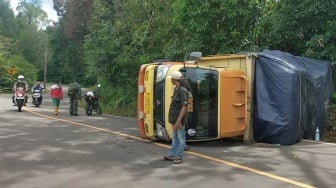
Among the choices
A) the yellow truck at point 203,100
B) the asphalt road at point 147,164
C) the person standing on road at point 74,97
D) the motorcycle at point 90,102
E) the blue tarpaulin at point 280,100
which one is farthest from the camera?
the motorcycle at point 90,102

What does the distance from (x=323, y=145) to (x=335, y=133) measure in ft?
10.8

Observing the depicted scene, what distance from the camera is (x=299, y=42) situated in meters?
17.8

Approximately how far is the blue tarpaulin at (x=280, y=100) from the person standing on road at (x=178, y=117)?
341cm

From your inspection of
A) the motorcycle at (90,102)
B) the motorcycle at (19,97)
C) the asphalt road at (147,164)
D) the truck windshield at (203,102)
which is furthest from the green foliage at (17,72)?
the truck windshield at (203,102)

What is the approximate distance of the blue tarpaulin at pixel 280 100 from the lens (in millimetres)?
12594

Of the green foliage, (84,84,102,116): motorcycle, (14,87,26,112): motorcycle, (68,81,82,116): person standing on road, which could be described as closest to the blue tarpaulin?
(68,81,82,116): person standing on road

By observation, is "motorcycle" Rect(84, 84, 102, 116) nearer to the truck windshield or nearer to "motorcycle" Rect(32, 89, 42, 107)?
"motorcycle" Rect(32, 89, 42, 107)

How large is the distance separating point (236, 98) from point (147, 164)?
3.51 m

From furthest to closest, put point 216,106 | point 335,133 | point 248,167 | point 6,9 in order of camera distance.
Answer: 1. point 6,9
2. point 335,133
3. point 216,106
4. point 248,167

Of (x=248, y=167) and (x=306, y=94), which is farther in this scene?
(x=306, y=94)

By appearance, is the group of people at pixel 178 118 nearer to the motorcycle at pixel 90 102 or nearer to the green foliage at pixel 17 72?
the motorcycle at pixel 90 102

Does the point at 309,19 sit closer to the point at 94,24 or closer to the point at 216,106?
the point at 216,106

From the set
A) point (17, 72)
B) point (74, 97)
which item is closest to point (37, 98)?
point (74, 97)

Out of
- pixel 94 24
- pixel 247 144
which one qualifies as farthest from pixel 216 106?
pixel 94 24
